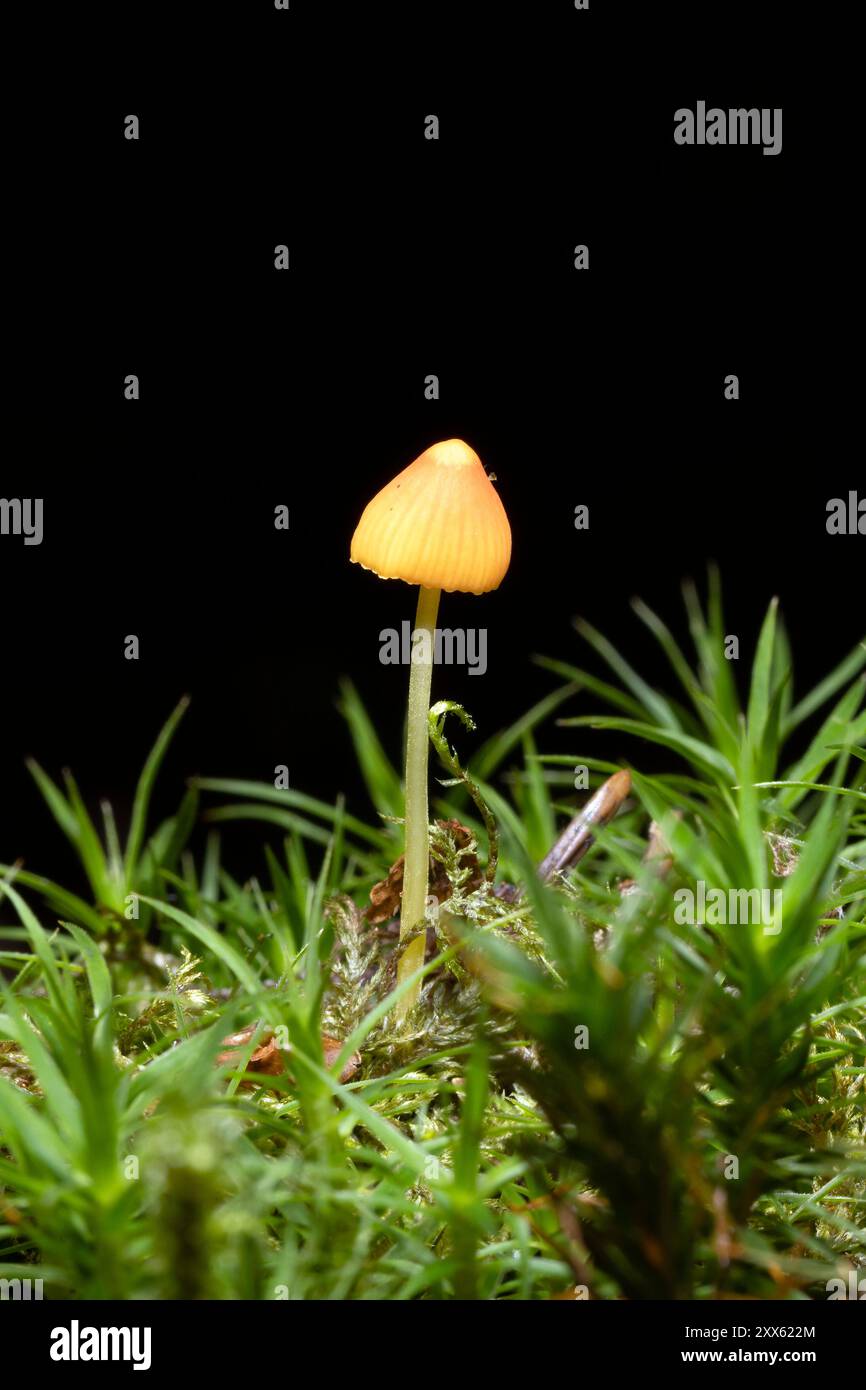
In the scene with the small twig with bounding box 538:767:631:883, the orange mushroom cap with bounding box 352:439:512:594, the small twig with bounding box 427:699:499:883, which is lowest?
the small twig with bounding box 538:767:631:883

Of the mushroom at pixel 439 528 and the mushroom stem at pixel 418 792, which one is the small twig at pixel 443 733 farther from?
the mushroom at pixel 439 528

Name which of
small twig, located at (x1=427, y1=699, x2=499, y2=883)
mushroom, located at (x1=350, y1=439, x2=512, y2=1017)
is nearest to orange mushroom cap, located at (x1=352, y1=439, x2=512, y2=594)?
mushroom, located at (x1=350, y1=439, x2=512, y2=1017)

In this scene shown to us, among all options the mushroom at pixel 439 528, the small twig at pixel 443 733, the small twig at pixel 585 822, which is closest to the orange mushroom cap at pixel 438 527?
the mushroom at pixel 439 528

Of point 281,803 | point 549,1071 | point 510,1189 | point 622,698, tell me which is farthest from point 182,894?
point 549,1071

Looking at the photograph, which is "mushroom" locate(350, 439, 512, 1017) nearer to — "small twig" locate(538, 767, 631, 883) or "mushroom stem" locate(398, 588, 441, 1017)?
"mushroom stem" locate(398, 588, 441, 1017)

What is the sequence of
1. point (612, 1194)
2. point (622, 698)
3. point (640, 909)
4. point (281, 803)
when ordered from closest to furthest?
1. point (612, 1194)
2. point (640, 909)
3. point (622, 698)
4. point (281, 803)
